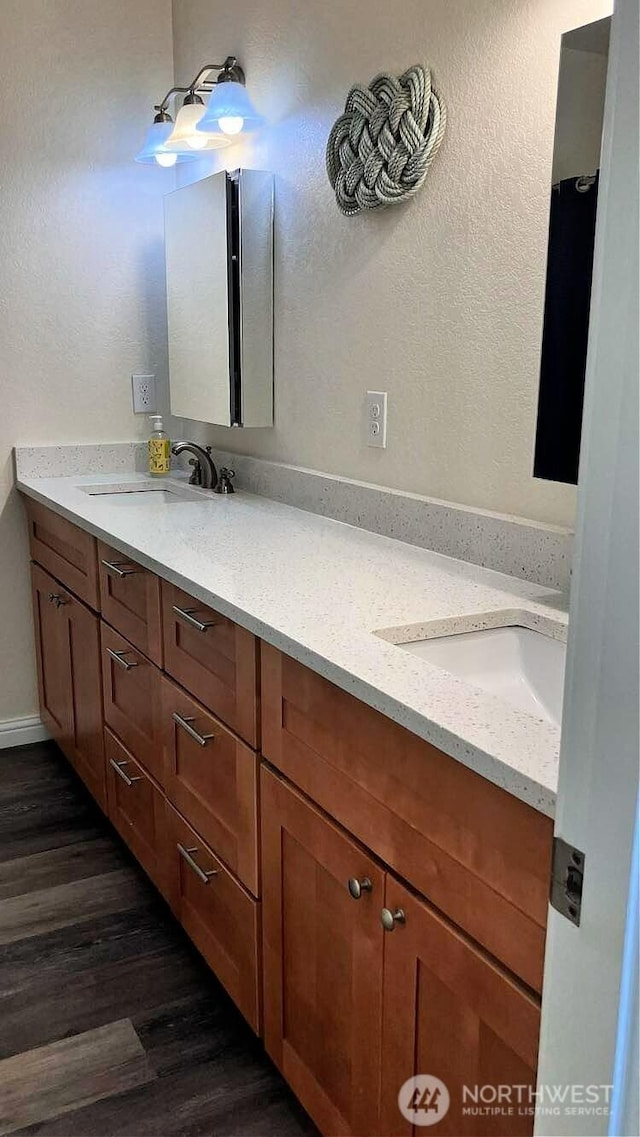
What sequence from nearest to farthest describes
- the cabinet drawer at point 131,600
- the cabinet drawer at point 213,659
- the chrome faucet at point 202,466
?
the cabinet drawer at point 213,659, the cabinet drawer at point 131,600, the chrome faucet at point 202,466

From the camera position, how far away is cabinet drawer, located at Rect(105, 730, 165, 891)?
198 centimetres

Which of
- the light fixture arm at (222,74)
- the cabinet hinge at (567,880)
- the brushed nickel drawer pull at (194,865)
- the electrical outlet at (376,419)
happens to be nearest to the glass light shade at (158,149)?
the light fixture arm at (222,74)

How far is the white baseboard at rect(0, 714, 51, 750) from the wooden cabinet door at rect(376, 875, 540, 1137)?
6.80ft

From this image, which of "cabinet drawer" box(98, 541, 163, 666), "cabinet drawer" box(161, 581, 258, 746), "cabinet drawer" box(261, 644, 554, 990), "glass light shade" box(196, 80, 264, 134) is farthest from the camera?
"glass light shade" box(196, 80, 264, 134)

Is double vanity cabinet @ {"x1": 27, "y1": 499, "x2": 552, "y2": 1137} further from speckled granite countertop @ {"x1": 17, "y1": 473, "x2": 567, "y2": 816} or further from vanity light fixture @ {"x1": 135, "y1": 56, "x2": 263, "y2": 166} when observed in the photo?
vanity light fixture @ {"x1": 135, "y1": 56, "x2": 263, "y2": 166}

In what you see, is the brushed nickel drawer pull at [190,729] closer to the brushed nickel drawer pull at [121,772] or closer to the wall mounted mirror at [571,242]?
the brushed nickel drawer pull at [121,772]

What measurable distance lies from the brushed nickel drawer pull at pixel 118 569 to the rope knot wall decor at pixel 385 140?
0.90m

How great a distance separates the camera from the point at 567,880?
21.8 inches

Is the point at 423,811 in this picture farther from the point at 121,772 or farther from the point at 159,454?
the point at 159,454

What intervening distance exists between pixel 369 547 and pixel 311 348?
62 centimetres

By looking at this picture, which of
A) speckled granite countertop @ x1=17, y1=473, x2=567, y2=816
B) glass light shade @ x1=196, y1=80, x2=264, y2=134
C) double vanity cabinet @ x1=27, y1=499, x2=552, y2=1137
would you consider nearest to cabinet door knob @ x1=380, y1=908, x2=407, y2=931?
double vanity cabinet @ x1=27, y1=499, x2=552, y2=1137

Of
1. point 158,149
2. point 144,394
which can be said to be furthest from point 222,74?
point 144,394

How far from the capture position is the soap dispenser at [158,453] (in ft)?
9.29

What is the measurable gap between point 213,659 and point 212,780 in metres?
0.23
